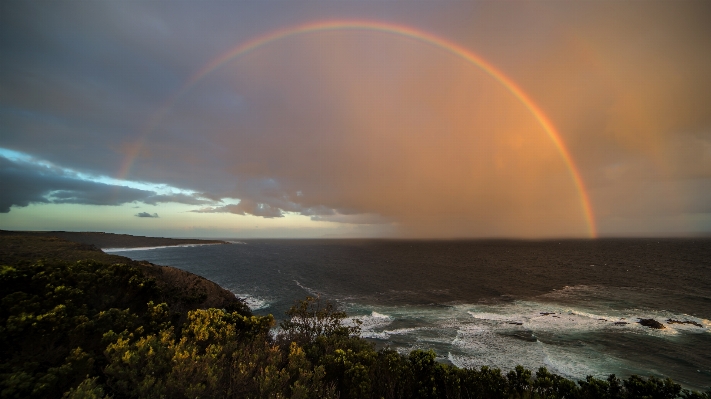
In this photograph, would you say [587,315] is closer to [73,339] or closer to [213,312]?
[213,312]

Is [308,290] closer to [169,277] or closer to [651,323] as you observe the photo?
[169,277]

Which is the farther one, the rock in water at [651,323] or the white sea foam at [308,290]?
the white sea foam at [308,290]

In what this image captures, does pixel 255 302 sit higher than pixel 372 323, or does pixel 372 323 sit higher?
pixel 372 323

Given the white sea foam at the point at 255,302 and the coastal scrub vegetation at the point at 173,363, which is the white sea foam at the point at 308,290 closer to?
the white sea foam at the point at 255,302

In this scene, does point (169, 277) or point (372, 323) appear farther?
point (372, 323)

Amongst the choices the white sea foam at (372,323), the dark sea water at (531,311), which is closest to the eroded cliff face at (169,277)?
the dark sea water at (531,311)

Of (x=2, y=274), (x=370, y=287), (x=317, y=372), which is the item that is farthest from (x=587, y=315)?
(x=2, y=274)

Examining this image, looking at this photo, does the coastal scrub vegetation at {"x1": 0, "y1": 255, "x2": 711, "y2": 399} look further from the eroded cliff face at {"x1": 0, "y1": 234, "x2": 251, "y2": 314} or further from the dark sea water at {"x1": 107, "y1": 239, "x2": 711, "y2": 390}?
the dark sea water at {"x1": 107, "y1": 239, "x2": 711, "y2": 390}

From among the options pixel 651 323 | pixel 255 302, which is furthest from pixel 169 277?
pixel 651 323
